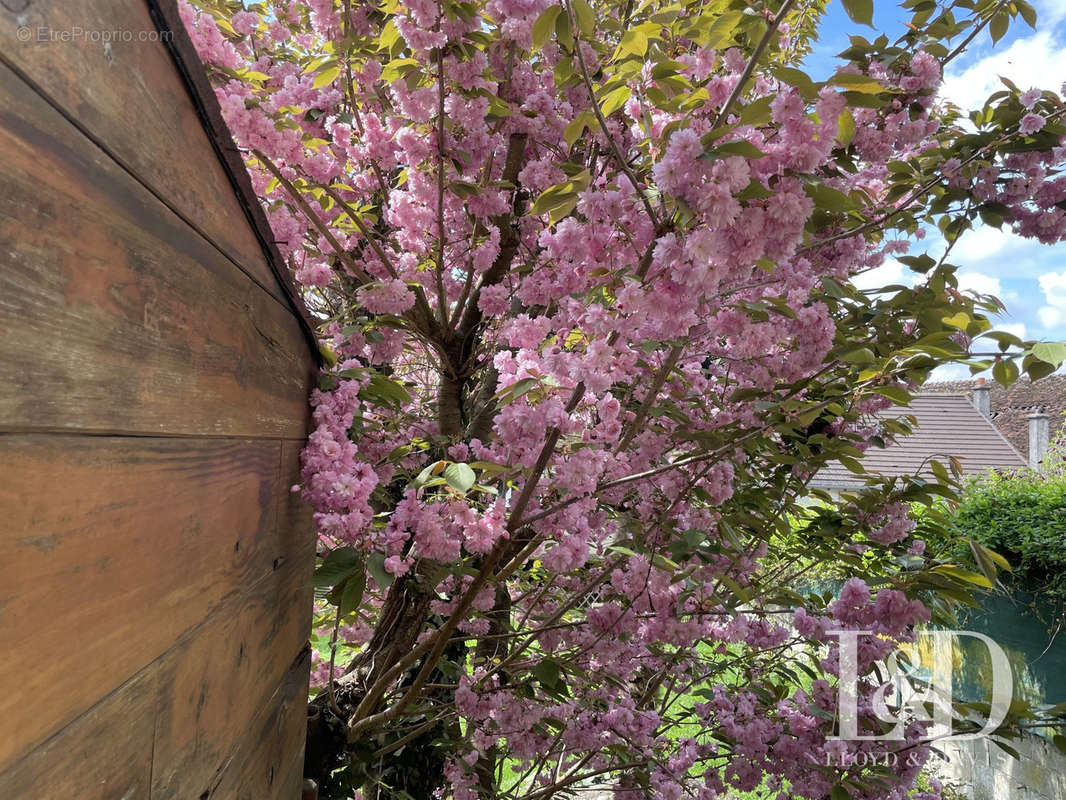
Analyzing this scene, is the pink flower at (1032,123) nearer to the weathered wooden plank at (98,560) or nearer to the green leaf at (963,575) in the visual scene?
the green leaf at (963,575)

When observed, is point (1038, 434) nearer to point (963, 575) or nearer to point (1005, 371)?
point (963, 575)

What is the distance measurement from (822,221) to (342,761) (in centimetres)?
204

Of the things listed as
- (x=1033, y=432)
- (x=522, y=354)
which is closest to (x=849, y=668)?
(x=522, y=354)

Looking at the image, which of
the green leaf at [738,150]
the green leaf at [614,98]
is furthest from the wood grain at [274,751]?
the green leaf at [614,98]

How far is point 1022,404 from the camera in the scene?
45.2 ft

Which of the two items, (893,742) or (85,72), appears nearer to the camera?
(85,72)

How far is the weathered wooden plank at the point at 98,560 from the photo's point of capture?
0.35m

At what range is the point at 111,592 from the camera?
46 cm

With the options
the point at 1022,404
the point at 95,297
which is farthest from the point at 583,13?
the point at 1022,404

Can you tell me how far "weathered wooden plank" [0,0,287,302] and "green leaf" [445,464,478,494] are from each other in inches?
21.7

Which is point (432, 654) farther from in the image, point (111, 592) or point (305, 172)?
point (305, 172)

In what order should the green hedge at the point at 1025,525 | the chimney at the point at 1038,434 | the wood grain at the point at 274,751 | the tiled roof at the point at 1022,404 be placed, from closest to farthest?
1. the wood grain at the point at 274,751
2. the green hedge at the point at 1025,525
3. the chimney at the point at 1038,434
4. the tiled roof at the point at 1022,404

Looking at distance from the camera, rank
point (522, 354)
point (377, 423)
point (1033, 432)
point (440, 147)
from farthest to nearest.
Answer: point (1033, 432), point (377, 423), point (440, 147), point (522, 354)

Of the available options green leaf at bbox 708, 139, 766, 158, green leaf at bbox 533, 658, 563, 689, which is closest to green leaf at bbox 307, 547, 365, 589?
green leaf at bbox 533, 658, 563, 689
